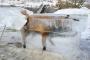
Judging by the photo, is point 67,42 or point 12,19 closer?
point 67,42

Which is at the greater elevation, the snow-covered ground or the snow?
the snow

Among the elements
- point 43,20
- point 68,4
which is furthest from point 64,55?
point 68,4

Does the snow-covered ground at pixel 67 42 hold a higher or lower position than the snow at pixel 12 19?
lower

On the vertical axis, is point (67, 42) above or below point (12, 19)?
below

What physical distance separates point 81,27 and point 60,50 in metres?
0.70

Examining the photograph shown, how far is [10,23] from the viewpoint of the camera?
16.1ft

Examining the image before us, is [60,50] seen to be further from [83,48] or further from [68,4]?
[68,4]

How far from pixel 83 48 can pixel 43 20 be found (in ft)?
3.46

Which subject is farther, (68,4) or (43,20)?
(68,4)

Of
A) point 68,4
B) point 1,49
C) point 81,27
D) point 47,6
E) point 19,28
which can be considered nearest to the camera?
point 1,49

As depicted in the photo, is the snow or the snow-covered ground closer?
the snow-covered ground

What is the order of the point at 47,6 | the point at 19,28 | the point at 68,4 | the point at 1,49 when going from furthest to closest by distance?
the point at 68,4 < the point at 47,6 < the point at 19,28 < the point at 1,49

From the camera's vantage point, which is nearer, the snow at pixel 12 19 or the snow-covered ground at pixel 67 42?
the snow-covered ground at pixel 67 42

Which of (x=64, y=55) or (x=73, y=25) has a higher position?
(x=73, y=25)
